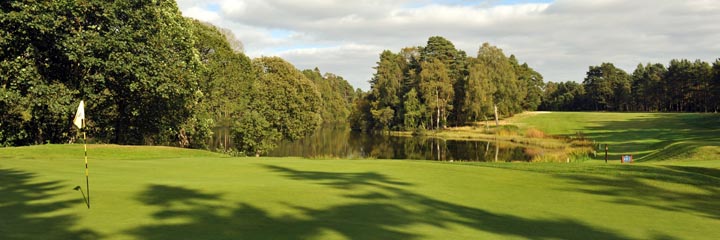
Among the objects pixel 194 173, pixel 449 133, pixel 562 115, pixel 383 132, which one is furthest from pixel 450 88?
pixel 194 173

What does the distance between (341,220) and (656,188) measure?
929 cm

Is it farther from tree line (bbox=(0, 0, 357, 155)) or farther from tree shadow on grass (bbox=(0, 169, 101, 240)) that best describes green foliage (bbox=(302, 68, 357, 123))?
tree shadow on grass (bbox=(0, 169, 101, 240))

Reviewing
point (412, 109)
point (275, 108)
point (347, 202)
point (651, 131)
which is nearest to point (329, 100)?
point (412, 109)

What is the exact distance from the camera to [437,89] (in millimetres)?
90938

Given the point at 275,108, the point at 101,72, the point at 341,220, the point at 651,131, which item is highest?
the point at 101,72

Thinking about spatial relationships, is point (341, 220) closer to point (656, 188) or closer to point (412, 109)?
point (656, 188)

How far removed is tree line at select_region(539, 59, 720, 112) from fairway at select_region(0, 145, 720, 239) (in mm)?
86694

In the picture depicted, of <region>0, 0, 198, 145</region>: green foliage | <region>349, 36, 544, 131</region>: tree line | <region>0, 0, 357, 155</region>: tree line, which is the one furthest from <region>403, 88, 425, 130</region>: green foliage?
<region>0, 0, 198, 145</region>: green foliage

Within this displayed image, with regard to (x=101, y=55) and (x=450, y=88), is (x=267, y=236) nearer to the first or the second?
(x=101, y=55)

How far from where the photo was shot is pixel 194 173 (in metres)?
13.6

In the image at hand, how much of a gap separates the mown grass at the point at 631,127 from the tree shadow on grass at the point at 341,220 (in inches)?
1438

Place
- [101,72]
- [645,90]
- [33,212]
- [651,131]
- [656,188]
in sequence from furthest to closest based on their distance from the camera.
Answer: [645,90] → [651,131] → [101,72] → [656,188] → [33,212]

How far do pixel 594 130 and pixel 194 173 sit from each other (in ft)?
236

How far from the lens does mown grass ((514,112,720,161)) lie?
52.4 meters
